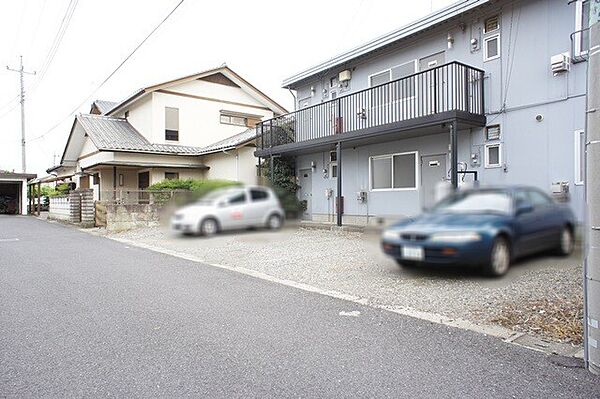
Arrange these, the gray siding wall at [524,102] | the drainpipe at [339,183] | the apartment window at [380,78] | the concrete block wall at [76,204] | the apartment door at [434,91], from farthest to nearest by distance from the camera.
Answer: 1. the apartment window at [380,78]
2. the concrete block wall at [76,204]
3. the drainpipe at [339,183]
4. the apartment door at [434,91]
5. the gray siding wall at [524,102]

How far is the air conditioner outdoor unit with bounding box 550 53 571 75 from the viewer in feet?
5.46

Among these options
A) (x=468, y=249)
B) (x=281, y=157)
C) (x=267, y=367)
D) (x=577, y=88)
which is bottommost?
(x=267, y=367)

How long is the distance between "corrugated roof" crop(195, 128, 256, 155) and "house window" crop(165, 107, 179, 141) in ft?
0.63

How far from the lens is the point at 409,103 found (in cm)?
187

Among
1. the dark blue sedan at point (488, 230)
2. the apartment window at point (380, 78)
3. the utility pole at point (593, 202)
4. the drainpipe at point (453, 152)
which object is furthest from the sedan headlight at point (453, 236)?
the apartment window at point (380, 78)

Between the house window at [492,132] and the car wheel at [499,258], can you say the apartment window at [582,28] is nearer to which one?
the house window at [492,132]

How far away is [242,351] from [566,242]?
506cm

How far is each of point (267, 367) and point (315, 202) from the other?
140 inches

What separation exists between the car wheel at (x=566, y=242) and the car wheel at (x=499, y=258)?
0.10 meters

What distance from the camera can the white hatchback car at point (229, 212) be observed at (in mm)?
1017

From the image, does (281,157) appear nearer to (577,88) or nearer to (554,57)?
(554,57)

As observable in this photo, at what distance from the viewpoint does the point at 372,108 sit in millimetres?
2391

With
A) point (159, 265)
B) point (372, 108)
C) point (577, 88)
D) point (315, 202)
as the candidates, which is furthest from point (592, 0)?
point (159, 265)

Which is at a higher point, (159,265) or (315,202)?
(315,202)
